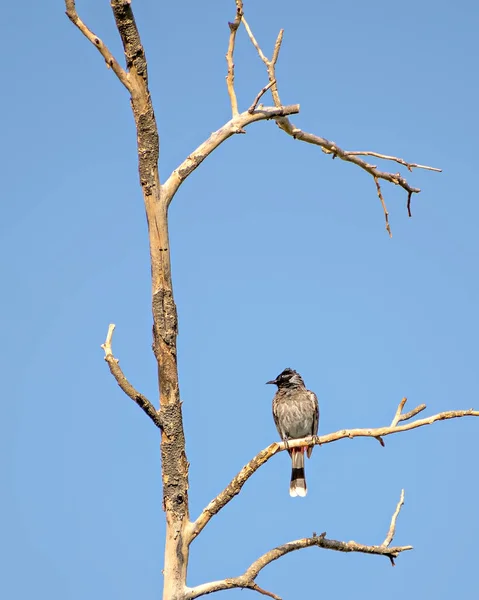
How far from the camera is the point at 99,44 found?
6797mm

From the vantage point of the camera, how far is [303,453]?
11.6m

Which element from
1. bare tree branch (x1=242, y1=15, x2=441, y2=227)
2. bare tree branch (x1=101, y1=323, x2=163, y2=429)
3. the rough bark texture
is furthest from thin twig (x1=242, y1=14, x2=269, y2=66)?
bare tree branch (x1=101, y1=323, x2=163, y2=429)

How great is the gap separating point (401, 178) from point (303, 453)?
4639 mm

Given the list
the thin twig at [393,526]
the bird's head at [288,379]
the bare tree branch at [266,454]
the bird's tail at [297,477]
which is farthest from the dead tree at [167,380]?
the bird's head at [288,379]

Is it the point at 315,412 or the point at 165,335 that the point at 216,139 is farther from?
the point at 315,412

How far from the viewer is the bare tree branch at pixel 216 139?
6980 mm

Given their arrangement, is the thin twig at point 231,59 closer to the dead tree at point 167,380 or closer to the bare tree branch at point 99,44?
the dead tree at point 167,380

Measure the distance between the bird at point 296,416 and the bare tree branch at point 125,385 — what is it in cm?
524

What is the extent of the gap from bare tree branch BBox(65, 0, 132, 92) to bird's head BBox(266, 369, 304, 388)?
6525mm

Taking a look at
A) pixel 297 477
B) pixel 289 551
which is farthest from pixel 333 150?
pixel 297 477

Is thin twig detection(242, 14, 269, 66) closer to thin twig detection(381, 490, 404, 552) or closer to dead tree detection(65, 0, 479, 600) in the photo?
dead tree detection(65, 0, 479, 600)

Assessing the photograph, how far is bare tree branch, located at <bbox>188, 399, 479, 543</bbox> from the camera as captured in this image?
22.2ft

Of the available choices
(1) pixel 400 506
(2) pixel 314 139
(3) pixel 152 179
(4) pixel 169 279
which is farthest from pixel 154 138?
(1) pixel 400 506

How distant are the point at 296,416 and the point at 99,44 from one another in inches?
266
